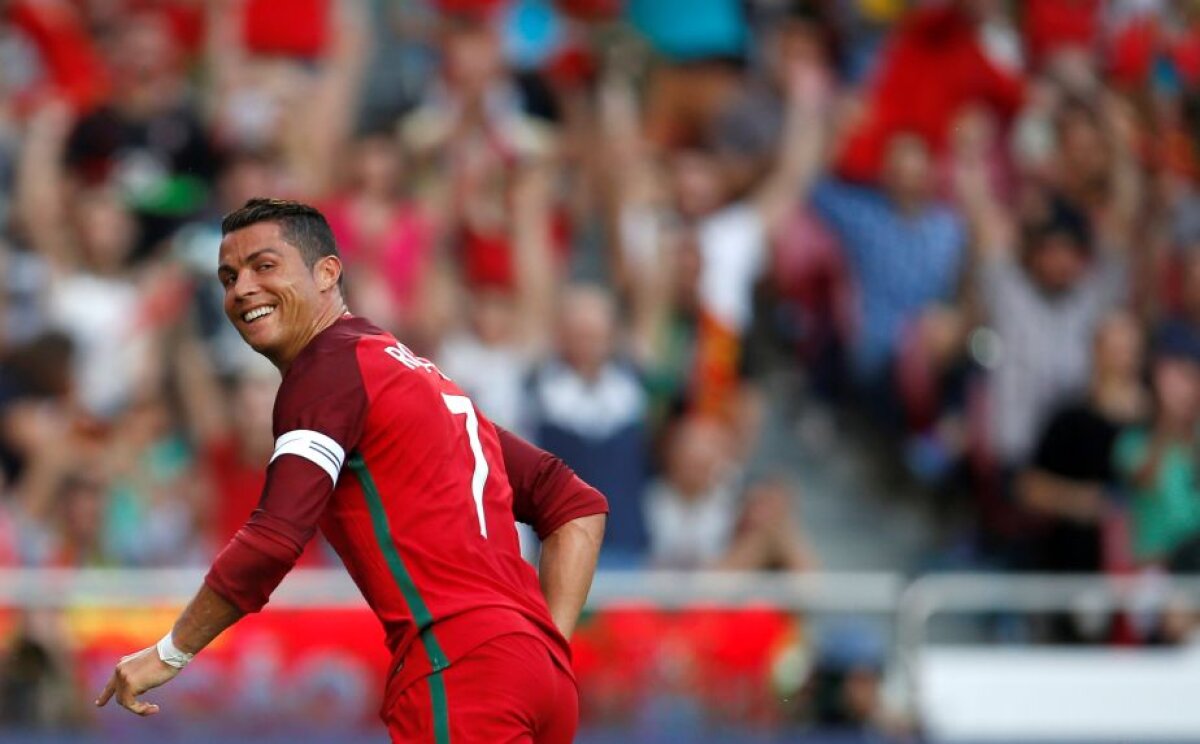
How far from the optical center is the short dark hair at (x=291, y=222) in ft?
17.3

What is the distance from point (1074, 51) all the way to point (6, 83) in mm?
7322

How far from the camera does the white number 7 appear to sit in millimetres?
5238

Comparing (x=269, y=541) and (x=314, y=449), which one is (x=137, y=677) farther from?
(x=314, y=449)

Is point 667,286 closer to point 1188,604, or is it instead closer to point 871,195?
point 871,195

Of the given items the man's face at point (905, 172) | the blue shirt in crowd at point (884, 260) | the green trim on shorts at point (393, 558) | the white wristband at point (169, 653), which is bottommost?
the white wristband at point (169, 653)

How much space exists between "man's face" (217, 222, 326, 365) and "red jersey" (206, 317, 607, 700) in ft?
0.31

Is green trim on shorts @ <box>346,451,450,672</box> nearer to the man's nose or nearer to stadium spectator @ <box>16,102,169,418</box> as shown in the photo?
the man's nose

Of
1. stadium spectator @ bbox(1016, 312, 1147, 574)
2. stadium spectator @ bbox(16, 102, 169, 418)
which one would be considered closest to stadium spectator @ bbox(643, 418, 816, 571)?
stadium spectator @ bbox(1016, 312, 1147, 574)

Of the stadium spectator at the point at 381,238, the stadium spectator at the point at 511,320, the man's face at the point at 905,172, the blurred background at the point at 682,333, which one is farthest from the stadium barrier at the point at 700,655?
the man's face at the point at 905,172

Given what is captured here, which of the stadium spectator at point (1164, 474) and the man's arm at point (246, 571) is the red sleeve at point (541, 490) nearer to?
the man's arm at point (246, 571)

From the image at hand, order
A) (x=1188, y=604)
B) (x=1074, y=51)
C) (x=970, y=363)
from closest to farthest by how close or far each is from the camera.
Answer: (x=1188, y=604) → (x=970, y=363) → (x=1074, y=51)

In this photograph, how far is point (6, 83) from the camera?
1211cm

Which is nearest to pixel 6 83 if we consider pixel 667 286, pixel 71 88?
pixel 71 88

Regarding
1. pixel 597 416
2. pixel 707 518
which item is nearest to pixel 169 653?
pixel 597 416
